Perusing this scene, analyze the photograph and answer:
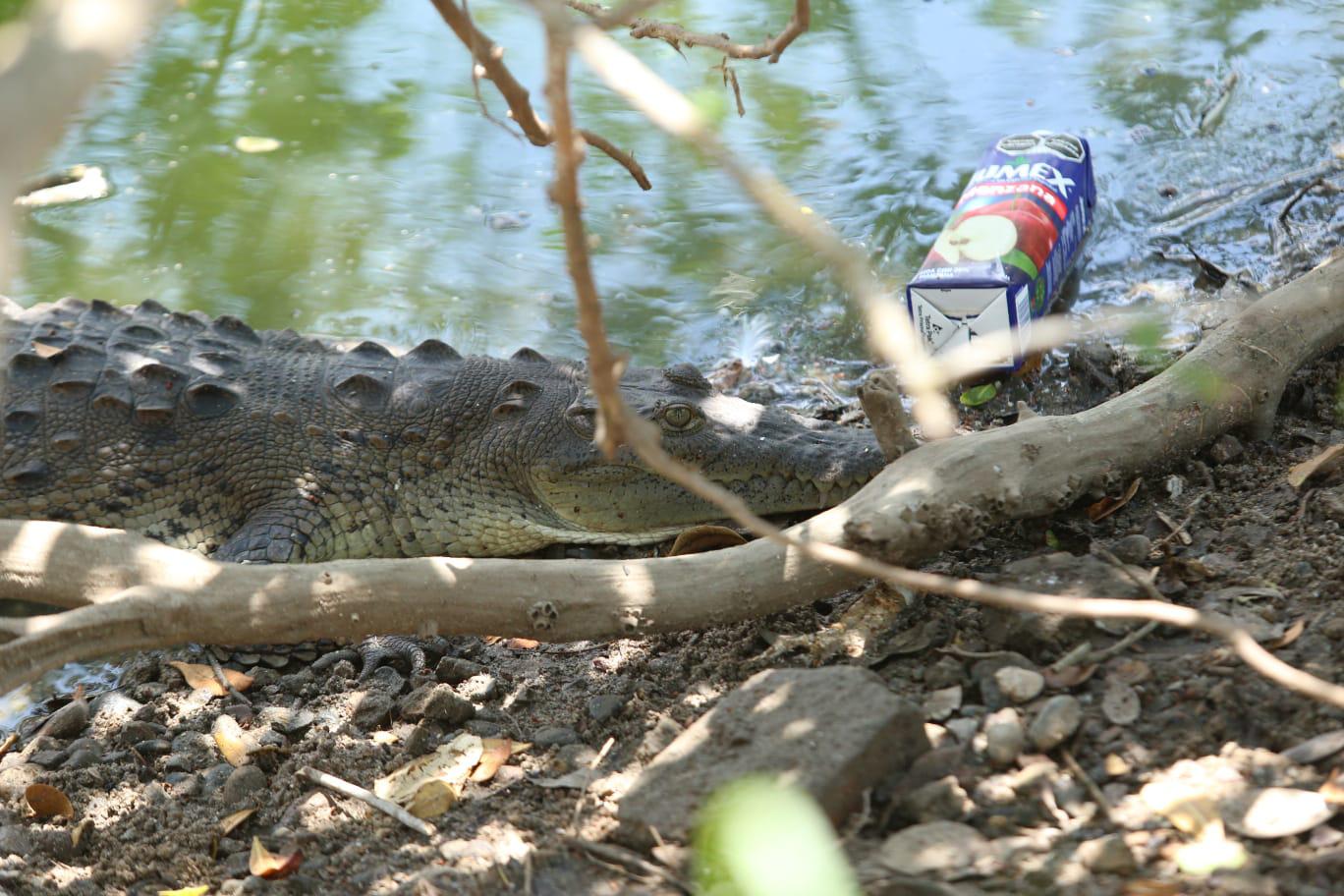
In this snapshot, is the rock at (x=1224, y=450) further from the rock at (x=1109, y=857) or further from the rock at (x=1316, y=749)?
the rock at (x=1109, y=857)

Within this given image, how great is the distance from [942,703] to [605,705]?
2.79 feet

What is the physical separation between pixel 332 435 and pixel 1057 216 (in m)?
2.97

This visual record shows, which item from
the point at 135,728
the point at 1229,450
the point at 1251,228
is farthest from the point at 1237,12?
the point at 135,728

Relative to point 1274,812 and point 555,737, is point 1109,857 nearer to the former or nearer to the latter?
point 1274,812

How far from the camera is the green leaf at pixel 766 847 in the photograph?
1931 millimetres

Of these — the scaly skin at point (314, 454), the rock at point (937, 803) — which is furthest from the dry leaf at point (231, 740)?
the rock at point (937, 803)

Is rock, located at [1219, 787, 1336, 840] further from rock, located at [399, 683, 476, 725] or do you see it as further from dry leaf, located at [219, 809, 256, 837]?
dry leaf, located at [219, 809, 256, 837]

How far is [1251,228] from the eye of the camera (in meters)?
5.52

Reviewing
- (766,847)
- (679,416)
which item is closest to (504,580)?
(766,847)

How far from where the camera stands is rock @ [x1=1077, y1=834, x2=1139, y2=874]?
1.86 m

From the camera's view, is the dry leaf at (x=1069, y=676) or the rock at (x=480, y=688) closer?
the dry leaf at (x=1069, y=676)

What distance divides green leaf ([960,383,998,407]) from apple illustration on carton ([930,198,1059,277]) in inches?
18.0

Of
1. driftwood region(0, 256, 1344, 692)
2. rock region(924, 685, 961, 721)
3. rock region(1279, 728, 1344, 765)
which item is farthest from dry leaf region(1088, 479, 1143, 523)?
rock region(1279, 728, 1344, 765)

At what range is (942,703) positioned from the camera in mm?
2436
